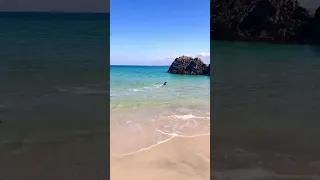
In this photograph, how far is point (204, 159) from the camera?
6.68ft

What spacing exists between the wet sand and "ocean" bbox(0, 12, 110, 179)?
0.45 feet

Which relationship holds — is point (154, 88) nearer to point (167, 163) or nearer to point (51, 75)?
point (51, 75)

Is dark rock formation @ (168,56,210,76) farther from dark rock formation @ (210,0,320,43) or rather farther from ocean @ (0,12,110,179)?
ocean @ (0,12,110,179)

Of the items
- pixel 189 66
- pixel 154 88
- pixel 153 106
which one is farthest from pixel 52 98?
pixel 189 66

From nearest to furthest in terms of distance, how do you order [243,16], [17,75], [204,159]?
[204,159], [17,75], [243,16]

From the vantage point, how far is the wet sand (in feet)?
5.98

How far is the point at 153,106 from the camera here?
3.29m

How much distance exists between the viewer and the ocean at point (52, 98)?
1955 millimetres

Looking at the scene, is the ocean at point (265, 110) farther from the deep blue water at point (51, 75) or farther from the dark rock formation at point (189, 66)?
the deep blue water at point (51, 75)

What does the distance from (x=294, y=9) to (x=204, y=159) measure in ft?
13.5

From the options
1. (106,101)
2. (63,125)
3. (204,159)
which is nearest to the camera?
(204,159)

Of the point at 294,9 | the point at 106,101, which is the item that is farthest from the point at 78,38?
the point at 294,9

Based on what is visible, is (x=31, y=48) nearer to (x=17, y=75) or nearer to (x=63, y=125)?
(x=17, y=75)

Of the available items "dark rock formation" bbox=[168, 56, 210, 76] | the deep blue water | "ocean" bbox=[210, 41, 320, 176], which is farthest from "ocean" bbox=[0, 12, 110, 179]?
"dark rock formation" bbox=[168, 56, 210, 76]
